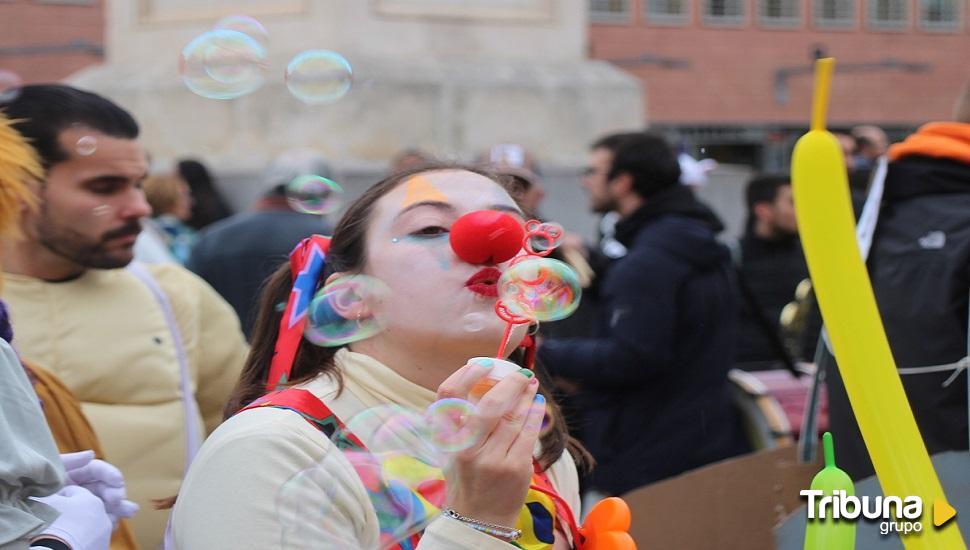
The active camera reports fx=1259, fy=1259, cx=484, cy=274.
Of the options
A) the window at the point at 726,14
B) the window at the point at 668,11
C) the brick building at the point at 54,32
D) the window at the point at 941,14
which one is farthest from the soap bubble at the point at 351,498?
the window at the point at 941,14

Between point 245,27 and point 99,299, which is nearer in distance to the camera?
point 99,299

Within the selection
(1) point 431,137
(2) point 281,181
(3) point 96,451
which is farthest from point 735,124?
(3) point 96,451

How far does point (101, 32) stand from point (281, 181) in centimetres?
1546

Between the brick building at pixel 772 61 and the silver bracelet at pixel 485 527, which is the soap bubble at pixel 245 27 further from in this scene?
the brick building at pixel 772 61

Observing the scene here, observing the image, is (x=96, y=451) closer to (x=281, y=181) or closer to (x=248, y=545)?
(x=248, y=545)

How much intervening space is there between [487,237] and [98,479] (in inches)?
39.3

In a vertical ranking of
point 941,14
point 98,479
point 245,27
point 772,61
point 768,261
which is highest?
point 245,27

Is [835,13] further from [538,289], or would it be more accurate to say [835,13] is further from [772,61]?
[538,289]

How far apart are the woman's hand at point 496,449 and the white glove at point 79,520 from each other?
0.77 m

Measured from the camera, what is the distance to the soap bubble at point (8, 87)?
292 centimetres

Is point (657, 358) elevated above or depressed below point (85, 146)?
below

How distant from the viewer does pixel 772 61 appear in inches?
969

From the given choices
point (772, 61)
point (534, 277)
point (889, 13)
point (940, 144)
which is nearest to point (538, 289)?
point (534, 277)

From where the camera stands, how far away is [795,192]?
1561 millimetres
